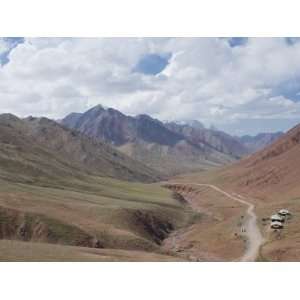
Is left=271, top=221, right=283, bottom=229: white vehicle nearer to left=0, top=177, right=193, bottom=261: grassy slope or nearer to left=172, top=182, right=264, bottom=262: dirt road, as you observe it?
left=172, top=182, right=264, bottom=262: dirt road

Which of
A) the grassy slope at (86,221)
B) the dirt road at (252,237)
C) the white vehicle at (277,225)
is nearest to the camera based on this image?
the grassy slope at (86,221)

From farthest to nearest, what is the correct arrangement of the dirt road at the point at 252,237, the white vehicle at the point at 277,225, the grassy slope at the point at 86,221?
the white vehicle at the point at 277,225 → the dirt road at the point at 252,237 → the grassy slope at the point at 86,221

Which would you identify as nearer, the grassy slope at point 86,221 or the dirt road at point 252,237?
the grassy slope at point 86,221

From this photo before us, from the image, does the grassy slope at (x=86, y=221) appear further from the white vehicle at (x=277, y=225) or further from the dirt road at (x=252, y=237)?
the white vehicle at (x=277, y=225)

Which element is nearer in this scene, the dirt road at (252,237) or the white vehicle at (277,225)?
the dirt road at (252,237)

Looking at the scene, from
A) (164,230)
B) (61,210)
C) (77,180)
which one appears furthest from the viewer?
(77,180)

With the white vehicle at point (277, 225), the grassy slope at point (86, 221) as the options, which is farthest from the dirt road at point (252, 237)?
the grassy slope at point (86, 221)

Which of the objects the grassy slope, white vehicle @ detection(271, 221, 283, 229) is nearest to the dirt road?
white vehicle @ detection(271, 221, 283, 229)

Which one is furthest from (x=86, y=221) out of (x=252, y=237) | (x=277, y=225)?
(x=277, y=225)

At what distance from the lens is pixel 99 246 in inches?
3155
